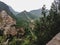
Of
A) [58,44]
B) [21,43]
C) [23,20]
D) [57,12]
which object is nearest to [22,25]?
[23,20]

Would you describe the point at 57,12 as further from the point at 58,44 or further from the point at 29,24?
the point at 58,44

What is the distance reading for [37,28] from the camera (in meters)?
22.4

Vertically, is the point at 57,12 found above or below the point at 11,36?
above

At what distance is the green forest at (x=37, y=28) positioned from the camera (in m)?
20.9

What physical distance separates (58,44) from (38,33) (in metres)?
5.37

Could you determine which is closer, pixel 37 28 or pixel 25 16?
pixel 37 28

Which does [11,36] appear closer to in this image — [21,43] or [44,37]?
[21,43]

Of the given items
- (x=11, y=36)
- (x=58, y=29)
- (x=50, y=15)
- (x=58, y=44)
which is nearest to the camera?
(x=58, y=44)

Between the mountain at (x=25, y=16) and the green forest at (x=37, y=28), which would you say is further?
the mountain at (x=25, y=16)

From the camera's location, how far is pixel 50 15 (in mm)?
22562

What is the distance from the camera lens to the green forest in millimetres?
20922

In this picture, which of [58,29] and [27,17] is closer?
[58,29]

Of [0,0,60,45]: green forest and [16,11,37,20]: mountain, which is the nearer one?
[0,0,60,45]: green forest

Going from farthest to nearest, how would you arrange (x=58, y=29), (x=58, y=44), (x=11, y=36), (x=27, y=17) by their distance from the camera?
(x=27, y=17) < (x=11, y=36) < (x=58, y=29) < (x=58, y=44)
